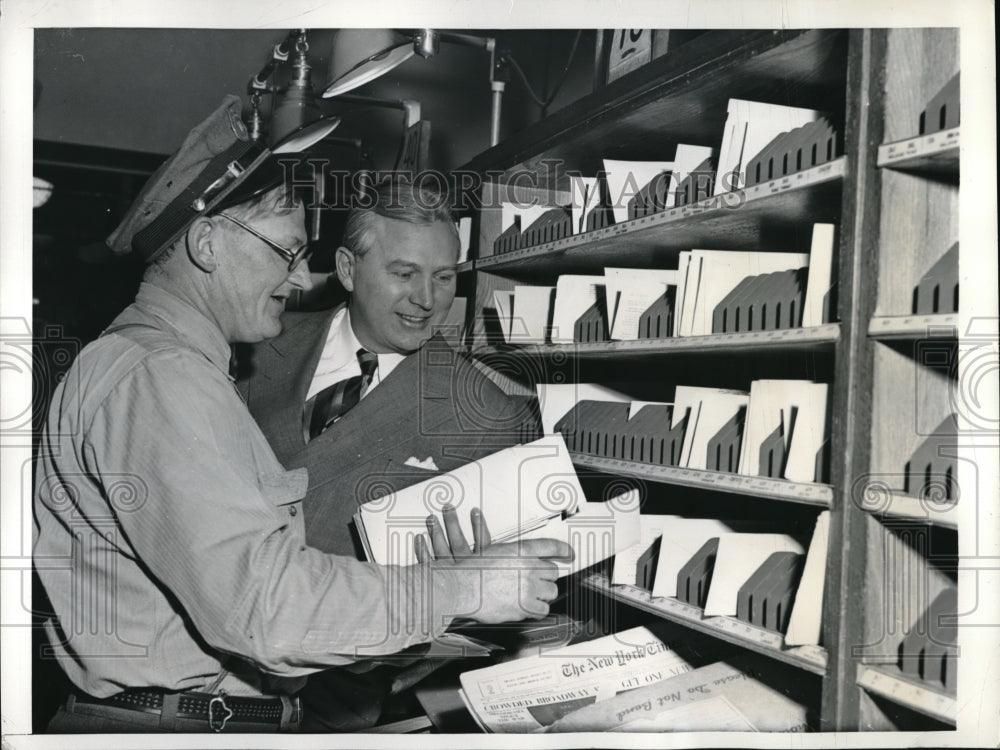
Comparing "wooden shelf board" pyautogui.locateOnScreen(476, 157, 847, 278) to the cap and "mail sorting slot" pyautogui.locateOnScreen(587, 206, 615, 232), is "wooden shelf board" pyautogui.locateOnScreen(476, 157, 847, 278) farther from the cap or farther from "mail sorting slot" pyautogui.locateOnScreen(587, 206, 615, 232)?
the cap

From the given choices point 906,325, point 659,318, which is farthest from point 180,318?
point 906,325

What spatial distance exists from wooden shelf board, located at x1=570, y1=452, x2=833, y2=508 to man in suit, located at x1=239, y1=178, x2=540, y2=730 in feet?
0.81

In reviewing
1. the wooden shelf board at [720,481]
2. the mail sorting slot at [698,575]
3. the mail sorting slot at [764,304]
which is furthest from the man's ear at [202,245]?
the mail sorting slot at [698,575]

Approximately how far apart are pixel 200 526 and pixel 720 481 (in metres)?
1.16

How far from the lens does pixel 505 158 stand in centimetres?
233

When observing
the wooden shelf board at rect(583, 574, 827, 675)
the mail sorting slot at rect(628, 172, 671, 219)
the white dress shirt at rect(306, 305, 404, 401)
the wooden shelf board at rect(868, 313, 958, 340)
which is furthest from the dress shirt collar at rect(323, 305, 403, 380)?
the wooden shelf board at rect(868, 313, 958, 340)

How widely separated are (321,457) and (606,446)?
31.4 inches

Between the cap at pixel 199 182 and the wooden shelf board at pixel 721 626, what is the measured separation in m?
1.41

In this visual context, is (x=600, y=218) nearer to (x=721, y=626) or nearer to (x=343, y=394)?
(x=343, y=394)

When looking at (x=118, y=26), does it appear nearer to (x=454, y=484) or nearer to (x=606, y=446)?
(x=454, y=484)

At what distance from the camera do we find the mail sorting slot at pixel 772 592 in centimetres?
173

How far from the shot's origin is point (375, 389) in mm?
2271

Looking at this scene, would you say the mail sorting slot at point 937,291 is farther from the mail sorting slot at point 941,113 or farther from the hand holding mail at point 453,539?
the hand holding mail at point 453,539

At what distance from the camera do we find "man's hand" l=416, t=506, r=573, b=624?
2.00m
